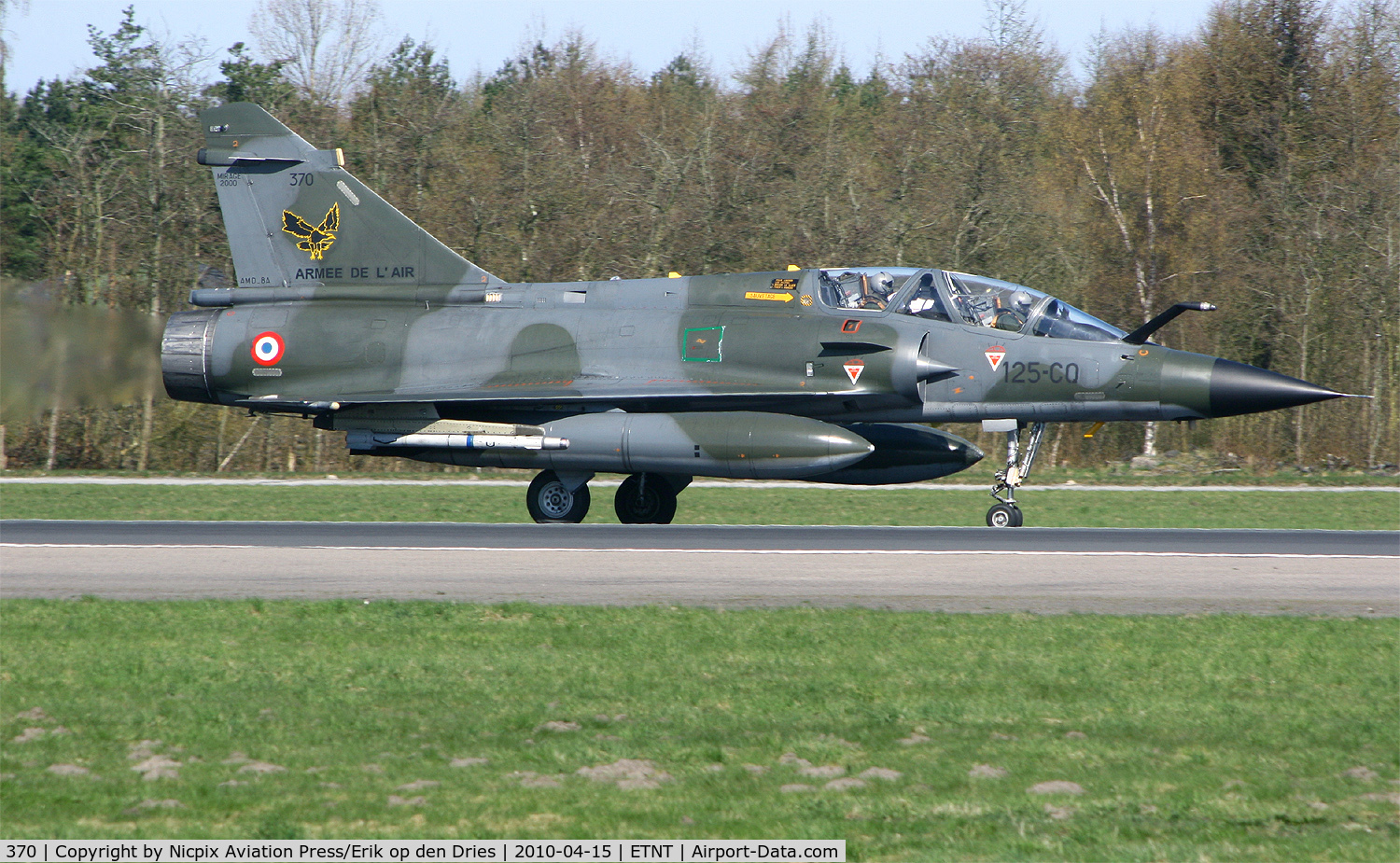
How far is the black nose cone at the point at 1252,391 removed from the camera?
14.1 meters

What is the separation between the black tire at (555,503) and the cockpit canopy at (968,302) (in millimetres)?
4139

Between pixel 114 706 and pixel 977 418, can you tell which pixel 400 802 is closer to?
pixel 114 706

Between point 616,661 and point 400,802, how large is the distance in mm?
2722

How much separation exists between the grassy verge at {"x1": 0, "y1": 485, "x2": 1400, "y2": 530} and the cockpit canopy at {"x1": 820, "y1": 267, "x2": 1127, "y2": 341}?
3515 mm

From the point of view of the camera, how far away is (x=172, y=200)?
3014 cm

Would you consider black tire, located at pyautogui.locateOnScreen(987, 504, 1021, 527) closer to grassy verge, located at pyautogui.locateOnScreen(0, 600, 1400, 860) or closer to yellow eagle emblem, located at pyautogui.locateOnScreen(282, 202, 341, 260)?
grassy verge, located at pyautogui.locateOnScreen(0, 600, 1400, 860)

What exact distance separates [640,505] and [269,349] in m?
5.55

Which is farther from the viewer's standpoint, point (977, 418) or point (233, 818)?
point (977, 418)

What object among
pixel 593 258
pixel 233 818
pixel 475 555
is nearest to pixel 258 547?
pixel 475 555

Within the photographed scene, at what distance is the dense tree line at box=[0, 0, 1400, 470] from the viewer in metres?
29.9

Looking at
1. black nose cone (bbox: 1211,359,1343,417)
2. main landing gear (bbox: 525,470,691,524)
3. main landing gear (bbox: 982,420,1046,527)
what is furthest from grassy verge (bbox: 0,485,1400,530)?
black nose cone (bbox: 1211,359,1343,417)

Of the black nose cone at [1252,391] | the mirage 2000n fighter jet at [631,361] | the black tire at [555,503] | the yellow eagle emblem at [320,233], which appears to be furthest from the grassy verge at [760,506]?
the yellow eagle emblem at [320,233]

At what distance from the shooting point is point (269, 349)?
17.2m
